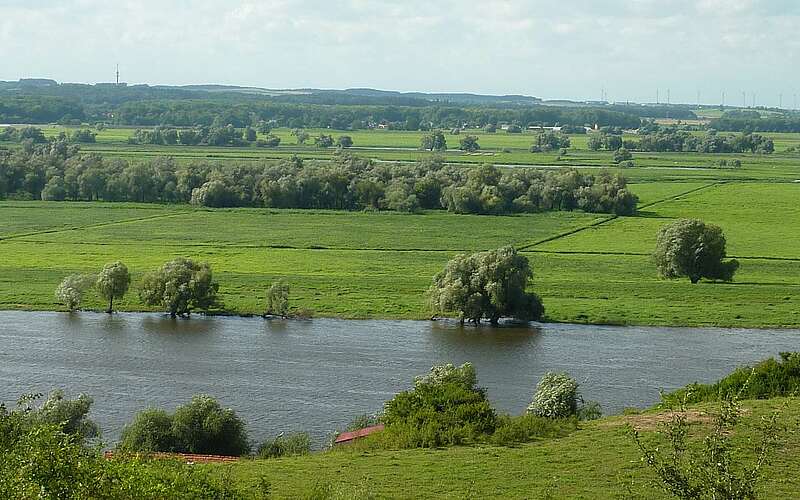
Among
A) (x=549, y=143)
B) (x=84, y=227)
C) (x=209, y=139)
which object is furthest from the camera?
(x=209, y=139)

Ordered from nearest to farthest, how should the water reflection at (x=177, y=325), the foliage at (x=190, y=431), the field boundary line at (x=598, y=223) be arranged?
1. the foliage at (x=190, y=431)
2. the water reflection at (x=177, y=325)
3. the field boundary line at (x=598, y=223)

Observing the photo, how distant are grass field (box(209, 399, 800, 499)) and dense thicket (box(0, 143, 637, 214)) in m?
61.2

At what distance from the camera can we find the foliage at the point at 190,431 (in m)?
27.7

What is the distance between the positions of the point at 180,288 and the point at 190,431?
20741 mm

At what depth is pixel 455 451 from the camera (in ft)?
77.3

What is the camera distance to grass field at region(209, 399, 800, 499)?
787 inches

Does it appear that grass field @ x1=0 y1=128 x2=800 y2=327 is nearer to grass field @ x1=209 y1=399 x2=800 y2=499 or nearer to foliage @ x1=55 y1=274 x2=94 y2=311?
foliage @ x1=55 y1=274 x2=94 y2=311

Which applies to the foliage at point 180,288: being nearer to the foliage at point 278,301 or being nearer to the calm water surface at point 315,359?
the calm water surface at point 315,359

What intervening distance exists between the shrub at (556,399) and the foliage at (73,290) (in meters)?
26.1

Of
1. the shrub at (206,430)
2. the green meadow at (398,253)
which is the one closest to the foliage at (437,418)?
the shrub at (206,430)

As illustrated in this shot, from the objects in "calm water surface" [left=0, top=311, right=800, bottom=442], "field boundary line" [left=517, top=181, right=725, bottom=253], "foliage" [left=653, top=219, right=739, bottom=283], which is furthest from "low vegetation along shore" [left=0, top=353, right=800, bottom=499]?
"field boundary line" [left=517, top=181, right=725, bottom=253]

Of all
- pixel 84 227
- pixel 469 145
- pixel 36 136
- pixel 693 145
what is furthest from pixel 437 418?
pixel 693 145

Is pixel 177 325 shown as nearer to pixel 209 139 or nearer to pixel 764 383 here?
pixel 764 383

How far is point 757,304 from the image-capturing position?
4953 cm
